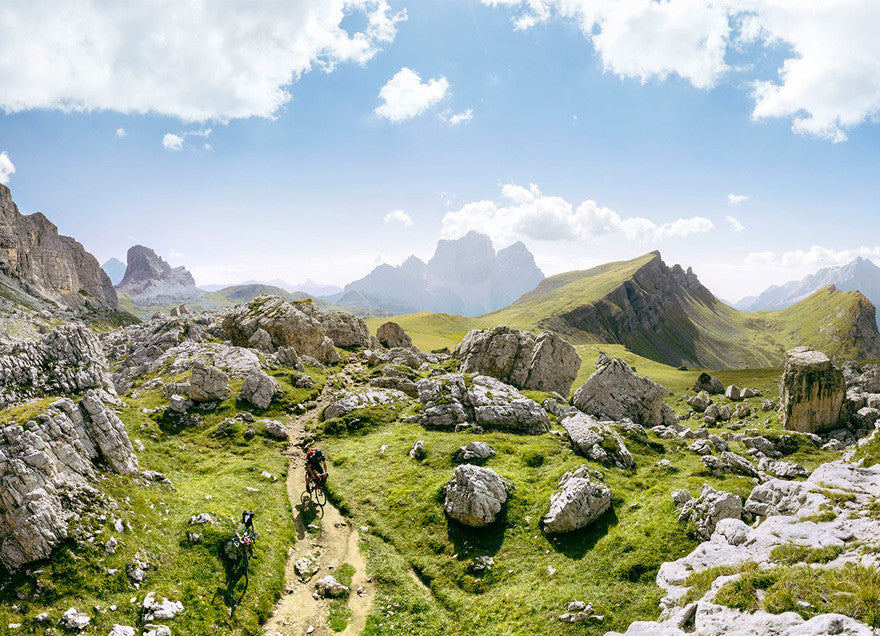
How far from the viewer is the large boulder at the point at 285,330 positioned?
81.4 metres

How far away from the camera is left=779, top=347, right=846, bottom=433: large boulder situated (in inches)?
2354

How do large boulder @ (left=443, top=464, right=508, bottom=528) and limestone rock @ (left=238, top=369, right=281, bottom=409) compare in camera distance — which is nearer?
large boulder @ (left=443, top=464, right=508, bottom=528)

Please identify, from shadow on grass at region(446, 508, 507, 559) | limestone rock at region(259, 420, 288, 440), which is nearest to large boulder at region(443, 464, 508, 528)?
shadow on grass at region(446, 508, 507, 559)

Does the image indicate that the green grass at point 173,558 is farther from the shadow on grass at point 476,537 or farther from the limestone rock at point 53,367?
the limestone rock at point 53,367

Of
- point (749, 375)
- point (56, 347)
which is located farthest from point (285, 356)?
point (749, 375)

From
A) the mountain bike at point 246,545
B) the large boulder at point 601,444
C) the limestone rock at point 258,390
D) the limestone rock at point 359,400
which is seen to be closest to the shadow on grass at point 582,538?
the large boulder at point 601,444

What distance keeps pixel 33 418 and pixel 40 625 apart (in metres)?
11.0

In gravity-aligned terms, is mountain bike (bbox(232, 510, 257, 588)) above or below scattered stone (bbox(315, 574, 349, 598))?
above

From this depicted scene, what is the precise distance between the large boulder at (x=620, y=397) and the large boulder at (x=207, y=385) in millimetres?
49586

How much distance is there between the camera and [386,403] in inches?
2151

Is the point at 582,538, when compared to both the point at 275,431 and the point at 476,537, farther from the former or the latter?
the point at 275,431

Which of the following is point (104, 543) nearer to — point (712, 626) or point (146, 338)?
point (712, 626)

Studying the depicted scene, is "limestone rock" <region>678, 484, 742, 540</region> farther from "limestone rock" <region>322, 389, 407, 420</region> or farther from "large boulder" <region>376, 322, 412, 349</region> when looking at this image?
"large boulder" <region>376, 322, 412, 349</region>

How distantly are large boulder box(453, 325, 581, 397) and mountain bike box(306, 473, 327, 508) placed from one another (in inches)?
1874
